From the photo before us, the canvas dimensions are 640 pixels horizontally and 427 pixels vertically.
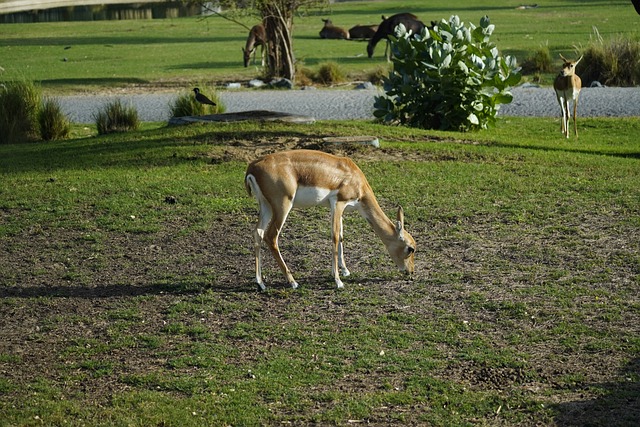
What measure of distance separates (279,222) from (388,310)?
108 cm

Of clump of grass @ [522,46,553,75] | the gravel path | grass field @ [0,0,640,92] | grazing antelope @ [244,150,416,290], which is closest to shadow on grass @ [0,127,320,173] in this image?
the gravel path

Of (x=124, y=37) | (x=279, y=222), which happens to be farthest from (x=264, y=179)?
(x=124, y=37)

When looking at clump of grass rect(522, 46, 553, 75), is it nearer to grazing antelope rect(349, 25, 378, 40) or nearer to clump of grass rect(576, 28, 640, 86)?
clump of grass rect(576, 28, 640, 86)

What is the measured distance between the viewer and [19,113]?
15289 mm

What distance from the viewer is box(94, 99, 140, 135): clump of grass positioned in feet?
49.3

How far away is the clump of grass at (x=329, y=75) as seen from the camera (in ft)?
74.9

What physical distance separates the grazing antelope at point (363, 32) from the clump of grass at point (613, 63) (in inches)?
517

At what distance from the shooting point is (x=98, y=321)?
706 cm

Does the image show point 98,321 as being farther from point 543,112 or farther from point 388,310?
point 543,112

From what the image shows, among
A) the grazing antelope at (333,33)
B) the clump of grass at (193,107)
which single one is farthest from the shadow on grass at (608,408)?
the grazing antelope at (333,33)

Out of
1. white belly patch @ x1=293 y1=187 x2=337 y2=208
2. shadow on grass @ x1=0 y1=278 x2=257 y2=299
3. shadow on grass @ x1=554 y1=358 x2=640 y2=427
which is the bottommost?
shadow on grass @ x1=554 y1=358 x2=640 y2=427

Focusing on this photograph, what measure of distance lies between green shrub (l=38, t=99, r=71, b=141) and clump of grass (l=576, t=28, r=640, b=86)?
11533 millimetres

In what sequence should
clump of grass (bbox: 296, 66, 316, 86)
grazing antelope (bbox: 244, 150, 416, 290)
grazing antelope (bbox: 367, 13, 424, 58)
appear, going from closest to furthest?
grazing antelope (bbox: 244, 150, 416, 290)
clump of grass (bbox: 296, 66, 316, 86)
grazing antelope (bbox: 367, 13, 424, 58)

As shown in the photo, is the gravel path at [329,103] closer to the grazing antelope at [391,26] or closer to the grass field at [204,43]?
the grass field at [204,43]
